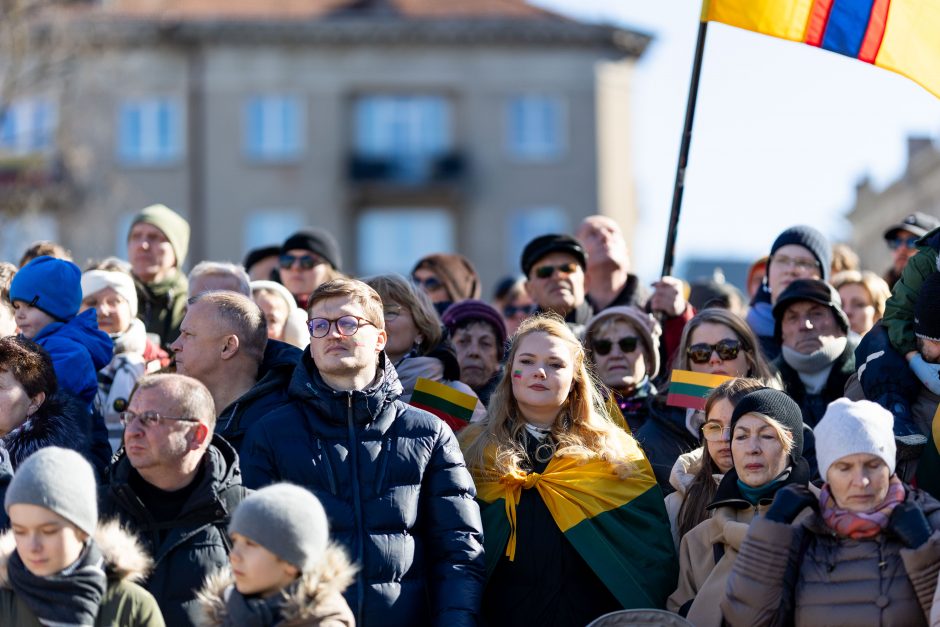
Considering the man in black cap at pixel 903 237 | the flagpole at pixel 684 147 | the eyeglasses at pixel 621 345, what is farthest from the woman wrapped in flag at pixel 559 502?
the man in black cap at pixel 903 237

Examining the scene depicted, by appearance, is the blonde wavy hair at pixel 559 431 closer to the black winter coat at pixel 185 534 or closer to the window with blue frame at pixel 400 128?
the black winter coat at pixel 185 534

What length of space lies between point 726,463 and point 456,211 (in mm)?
36165

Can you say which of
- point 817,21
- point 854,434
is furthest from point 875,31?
point 854,434

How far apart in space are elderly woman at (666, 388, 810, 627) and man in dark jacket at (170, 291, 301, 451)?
1983 millimetres

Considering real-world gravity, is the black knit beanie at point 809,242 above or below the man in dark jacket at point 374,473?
above

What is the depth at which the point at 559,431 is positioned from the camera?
22.9ft

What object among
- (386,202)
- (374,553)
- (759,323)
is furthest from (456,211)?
(374,553)

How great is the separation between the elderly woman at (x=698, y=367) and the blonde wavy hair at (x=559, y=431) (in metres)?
0.52

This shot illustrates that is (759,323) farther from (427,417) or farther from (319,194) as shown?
(319,194)

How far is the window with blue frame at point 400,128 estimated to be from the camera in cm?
4231

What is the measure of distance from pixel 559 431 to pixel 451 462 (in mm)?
721

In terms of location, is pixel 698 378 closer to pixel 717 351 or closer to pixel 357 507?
pixel 717 351

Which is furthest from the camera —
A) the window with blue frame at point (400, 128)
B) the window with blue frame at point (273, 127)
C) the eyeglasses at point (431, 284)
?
the window with blue frame at point (400, 128)

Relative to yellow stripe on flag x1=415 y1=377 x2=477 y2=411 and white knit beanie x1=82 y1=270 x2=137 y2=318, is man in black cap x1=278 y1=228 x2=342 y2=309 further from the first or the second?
yellow stripe on flag x1=415 y1=377 x2=477 y2=411
